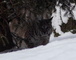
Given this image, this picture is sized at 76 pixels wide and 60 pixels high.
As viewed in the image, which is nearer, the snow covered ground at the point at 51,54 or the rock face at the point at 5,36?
the snow covered ground at the point at 51,54

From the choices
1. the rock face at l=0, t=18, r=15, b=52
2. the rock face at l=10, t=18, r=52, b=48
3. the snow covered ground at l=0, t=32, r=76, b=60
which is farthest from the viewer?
the rock face at l=10, t=18, r=52, b=48

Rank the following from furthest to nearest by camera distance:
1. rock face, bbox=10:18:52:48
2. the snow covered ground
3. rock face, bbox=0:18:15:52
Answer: rock face, bbox=10:18:52:48 < rock face, bbox=0:18:15:52 < the snow covered ground

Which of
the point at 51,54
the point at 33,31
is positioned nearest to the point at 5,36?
the point at 33,31

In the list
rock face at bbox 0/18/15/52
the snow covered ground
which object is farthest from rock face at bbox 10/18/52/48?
the snow covered ground

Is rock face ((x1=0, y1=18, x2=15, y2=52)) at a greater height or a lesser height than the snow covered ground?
lesser

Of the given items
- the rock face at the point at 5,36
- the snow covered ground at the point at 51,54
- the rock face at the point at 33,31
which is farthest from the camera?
the rock face at the point at 33,31

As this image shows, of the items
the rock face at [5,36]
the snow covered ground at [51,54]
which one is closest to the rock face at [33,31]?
the rock face at [5,36]

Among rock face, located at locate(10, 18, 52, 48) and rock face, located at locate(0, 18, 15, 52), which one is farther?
rock face, located at locate(10, 18, 52, 48)

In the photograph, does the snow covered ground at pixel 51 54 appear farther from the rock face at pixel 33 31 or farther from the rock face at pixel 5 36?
the rock face at pixel 33 31

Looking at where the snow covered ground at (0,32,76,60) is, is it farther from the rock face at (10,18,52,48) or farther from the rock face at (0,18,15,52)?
the rock face at (10,18,52,48)

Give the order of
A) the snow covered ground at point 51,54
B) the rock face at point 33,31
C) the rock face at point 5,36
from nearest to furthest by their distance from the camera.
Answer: the snow covered ground at point 51,54
the rock face at point 5,36
the rock face at point 33,31

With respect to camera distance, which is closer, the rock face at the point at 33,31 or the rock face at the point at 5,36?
the rock face at the point at 5,36

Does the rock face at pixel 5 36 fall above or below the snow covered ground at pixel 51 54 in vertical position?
below

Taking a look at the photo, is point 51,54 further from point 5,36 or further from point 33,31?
point 33,31
